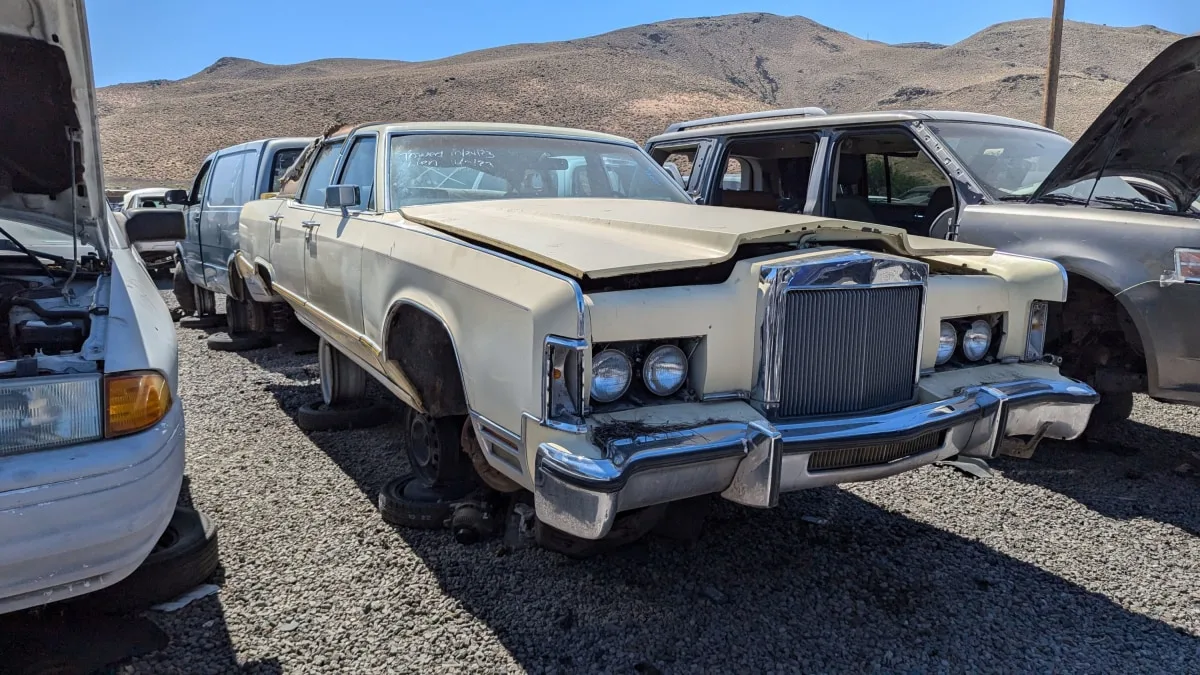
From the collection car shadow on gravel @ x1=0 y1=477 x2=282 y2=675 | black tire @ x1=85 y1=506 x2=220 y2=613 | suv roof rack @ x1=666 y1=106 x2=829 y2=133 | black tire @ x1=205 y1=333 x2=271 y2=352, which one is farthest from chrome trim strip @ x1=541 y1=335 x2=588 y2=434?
black tire @ x1=205 y1=333 x2=271 y2=352

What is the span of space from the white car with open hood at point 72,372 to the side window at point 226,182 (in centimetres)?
437

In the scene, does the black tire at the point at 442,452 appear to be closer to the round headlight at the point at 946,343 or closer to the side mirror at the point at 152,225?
the side mirror at the point at 152,225

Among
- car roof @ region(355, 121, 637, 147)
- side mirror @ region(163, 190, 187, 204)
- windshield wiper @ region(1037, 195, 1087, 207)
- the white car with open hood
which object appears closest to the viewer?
the white car with open hood

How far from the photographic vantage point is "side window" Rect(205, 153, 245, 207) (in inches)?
313

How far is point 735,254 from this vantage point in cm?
275

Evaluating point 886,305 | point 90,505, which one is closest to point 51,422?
point 90,505

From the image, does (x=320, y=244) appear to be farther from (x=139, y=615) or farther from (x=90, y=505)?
(x=90, y=505)

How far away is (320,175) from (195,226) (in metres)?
4.16

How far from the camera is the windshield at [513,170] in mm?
4074

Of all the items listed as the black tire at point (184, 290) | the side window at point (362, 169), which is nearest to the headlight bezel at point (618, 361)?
the side window at point (362, 169)

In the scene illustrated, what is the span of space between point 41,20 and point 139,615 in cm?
248

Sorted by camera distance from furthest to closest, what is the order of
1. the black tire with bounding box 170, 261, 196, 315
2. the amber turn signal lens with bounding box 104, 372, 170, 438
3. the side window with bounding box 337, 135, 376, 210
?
the black tire with bounding box 170, 261, 196, 315, the side window with bounding box 337, 135, 376, 210, the amber turn signal lens with bounding box 104, 372, 170, 438

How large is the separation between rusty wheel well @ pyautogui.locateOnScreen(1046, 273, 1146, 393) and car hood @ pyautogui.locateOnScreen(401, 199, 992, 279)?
1.52 meters

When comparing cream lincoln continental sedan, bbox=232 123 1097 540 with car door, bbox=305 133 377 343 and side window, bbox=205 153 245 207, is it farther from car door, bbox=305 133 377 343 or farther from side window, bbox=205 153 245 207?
side window, bbox=205 153 245 207
